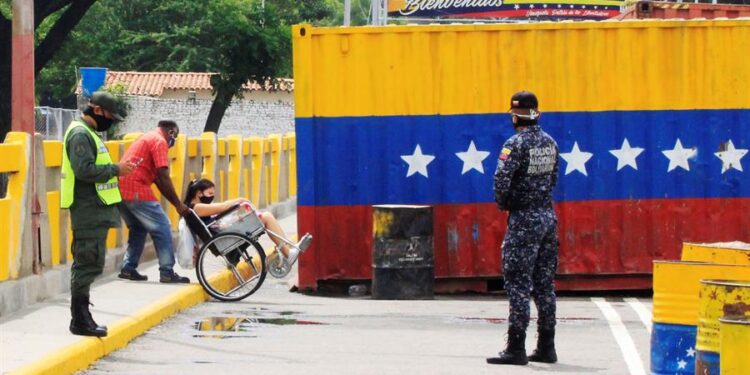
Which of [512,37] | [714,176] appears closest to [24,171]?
[512,37]

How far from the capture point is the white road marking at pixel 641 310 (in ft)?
44.4

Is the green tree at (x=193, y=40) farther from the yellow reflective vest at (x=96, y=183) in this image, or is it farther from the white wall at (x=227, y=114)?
the yellow reflective vest at (x=96, y=183)

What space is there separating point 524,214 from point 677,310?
1.91 m

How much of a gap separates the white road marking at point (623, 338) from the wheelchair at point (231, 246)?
2.95 metres

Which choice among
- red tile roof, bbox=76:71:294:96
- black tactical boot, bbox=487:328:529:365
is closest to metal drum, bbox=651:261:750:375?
black tactical boot, bbox=487:328:529:365

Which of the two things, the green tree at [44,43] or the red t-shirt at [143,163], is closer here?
the red t-shirt at [143,163]

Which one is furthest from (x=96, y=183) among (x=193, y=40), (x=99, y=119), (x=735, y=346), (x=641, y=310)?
(x=193, y=40)

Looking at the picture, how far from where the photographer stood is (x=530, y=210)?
424 inches

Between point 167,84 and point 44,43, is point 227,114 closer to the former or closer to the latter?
point 167,84

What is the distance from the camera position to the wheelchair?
14938mm

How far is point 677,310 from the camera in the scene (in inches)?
357

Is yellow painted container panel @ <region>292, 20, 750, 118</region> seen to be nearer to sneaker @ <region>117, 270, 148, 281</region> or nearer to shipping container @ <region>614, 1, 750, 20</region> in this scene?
sneaker @ <region>117, 270, 148, 281</region>

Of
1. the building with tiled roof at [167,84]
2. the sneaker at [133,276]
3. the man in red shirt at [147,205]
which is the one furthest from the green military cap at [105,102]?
the building with tiled roof at [167,84]

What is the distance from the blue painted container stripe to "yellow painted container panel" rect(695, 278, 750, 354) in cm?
727
